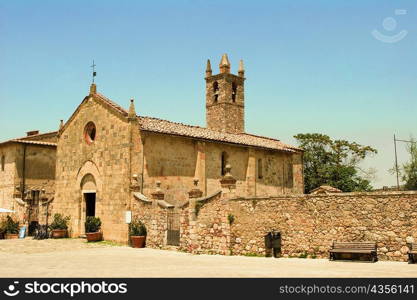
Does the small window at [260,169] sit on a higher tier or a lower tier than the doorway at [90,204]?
higher

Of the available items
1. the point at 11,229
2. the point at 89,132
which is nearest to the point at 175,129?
the point at 89,132

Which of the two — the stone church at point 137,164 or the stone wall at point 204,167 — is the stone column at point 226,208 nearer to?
the stone church at point 137,164

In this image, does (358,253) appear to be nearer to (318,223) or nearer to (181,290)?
(318,223)

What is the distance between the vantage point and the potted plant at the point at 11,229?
94.6 ft

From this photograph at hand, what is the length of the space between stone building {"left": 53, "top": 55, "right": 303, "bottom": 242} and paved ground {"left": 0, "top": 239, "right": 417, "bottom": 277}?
3677 mm

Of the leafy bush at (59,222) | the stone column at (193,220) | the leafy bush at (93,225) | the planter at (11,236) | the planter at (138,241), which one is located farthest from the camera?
the planter at (11,236)

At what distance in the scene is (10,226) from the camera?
29203 mm

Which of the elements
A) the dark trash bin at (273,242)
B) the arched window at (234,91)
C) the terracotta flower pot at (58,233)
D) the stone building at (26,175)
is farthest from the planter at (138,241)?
the arched window at (234,91)

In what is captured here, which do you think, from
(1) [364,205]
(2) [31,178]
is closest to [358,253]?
(1) [364,205]

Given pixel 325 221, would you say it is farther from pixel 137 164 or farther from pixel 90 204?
pixel 90 204

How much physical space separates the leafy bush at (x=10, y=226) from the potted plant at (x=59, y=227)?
3.50 metres

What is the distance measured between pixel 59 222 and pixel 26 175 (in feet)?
23.9

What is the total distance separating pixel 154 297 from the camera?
8.52m

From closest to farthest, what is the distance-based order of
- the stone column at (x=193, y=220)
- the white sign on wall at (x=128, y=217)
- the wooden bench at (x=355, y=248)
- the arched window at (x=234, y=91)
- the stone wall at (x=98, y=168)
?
the wooden bench at (x=355, y=248), the stone column at (x=193, y=220), the white sign on wall at (x=128, y=217), the stone wall at (x=98, y=168), the arched window at (x=234, y=91)
